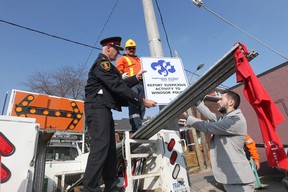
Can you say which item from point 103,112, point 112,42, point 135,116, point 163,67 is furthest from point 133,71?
point 103,112

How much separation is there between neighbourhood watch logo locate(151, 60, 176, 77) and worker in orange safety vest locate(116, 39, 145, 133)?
431mm

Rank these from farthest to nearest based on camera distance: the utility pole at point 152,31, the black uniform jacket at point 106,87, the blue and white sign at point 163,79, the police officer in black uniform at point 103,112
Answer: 1. the utility pole at point 152,31
2. the blue and white sign at point 163,79
3. the black uniform jacket at point 106,87
4. the police officer in black uniform at point 103,112

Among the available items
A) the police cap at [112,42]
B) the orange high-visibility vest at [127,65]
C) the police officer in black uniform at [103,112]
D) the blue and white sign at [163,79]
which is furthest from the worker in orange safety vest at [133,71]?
the police officer in black uniform at [103,112]

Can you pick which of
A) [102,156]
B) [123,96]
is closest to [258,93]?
[123,96]

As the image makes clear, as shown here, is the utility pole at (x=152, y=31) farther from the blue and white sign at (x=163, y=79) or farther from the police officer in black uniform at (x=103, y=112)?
the police officer in black uniform at (x=103, y=112)

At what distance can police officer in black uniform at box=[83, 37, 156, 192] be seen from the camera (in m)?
2.30

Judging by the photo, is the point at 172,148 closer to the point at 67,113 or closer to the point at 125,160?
the point at 125,160

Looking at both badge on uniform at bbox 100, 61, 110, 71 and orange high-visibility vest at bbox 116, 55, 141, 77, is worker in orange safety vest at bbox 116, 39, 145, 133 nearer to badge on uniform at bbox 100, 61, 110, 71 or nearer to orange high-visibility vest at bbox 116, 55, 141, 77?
orange high-visibility vest at bbox 116, 55, 141, 77

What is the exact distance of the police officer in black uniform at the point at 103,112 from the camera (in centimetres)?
230

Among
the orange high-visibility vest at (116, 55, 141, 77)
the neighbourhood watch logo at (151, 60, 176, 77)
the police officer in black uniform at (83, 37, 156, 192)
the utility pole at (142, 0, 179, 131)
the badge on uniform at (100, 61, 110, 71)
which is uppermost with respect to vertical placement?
the utility pole at (142, 0, 179, 131)

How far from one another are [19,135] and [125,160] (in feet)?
4.39

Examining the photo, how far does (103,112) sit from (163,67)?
5.90 ft

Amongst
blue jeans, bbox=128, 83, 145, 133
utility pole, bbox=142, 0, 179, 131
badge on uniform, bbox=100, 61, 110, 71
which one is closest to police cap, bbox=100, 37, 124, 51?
badge on uniform, bbox=100, 61, 110, 71

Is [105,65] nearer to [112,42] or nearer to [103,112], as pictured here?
[112,42]
